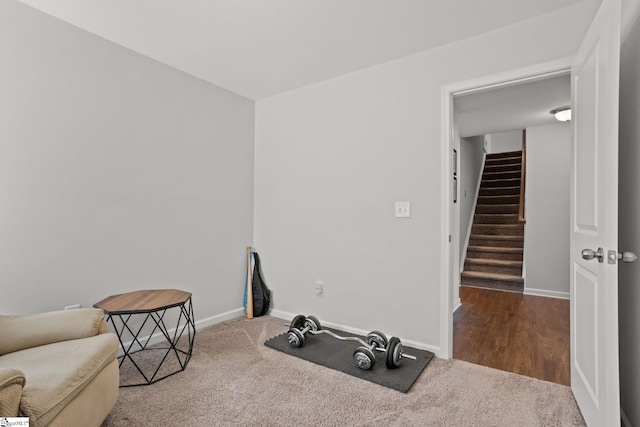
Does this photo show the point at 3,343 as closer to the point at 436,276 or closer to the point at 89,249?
the point at 89,249

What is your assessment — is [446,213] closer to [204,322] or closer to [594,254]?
[594,254]

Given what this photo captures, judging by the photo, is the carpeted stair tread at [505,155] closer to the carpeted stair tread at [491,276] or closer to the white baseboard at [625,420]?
the carpeted stair tread at [491,276]

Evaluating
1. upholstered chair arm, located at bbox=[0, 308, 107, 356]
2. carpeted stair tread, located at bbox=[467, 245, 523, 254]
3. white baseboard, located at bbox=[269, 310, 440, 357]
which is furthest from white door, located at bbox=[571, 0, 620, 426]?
carpeted stair tread, located at bbox=[467, 245, 523, 254]

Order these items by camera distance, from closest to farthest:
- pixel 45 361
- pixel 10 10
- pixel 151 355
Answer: pixel 45 361
pixel 10 10
pixel 151 355

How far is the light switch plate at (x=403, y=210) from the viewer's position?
8.45 feet

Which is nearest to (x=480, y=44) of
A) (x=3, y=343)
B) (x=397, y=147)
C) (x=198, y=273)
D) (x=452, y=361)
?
(x=397, y=147)

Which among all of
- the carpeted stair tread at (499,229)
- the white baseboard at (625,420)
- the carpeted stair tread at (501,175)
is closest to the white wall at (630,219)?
the white baseboard at (625,420)

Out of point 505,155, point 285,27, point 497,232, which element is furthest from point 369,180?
point 505,155

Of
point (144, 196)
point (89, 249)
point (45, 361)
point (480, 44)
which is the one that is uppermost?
point (480, 44)

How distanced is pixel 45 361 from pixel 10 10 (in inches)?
80.0

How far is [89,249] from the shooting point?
230cm

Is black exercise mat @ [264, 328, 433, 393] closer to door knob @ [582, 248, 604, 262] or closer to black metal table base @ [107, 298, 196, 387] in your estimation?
black metal table base @ [107, 298, 196, 387]

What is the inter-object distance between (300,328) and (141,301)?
3.96 ft

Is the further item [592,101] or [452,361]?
[452,361]
